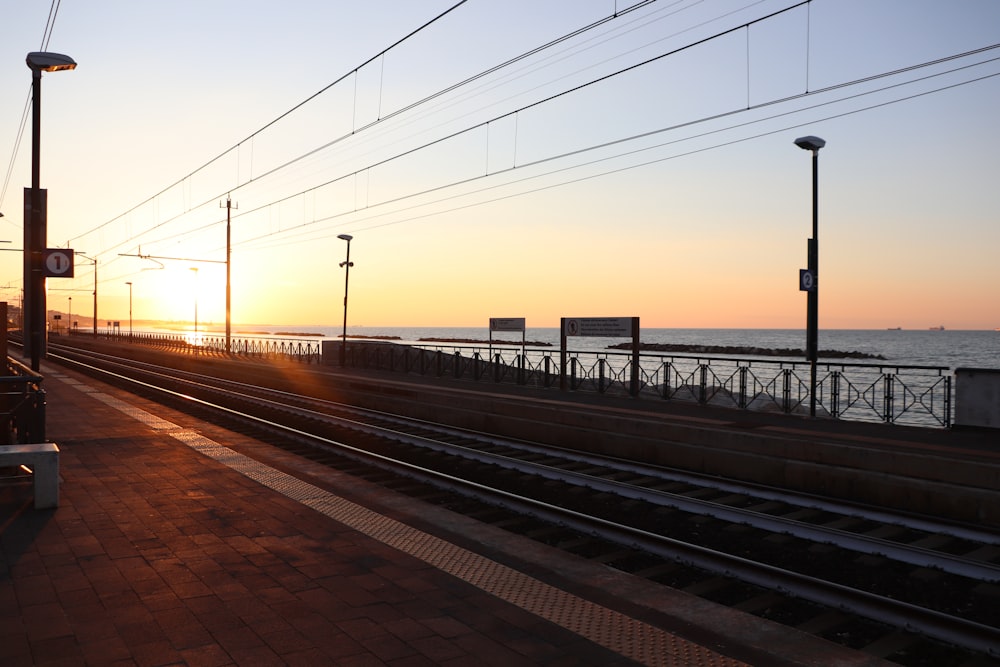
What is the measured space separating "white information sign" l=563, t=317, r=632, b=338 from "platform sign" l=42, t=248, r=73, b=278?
13.9 metres

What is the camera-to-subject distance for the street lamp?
48.1 ft

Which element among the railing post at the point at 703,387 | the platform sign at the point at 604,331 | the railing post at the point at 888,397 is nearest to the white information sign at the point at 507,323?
the platform sign at the point at 604,331

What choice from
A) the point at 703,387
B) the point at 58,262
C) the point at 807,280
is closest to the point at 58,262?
the point at 58,262

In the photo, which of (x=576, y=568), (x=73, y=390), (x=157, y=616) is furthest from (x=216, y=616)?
(x=73, y=390)

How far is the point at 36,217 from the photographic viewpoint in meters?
14.8

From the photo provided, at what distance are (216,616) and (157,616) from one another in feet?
1.30

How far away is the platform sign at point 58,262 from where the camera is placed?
14.5 m

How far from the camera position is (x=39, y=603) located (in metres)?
5.46

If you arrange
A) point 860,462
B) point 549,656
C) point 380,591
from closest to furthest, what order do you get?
point 549,656 < point 380,591 < point 860,462

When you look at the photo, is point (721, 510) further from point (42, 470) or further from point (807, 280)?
point (807, 280)

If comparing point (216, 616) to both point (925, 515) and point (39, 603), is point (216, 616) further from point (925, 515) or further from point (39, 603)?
point (925, 515)

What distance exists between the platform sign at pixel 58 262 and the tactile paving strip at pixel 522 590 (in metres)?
7.32

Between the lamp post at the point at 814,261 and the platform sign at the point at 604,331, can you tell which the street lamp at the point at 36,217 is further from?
the lamp post at the point at 814,261

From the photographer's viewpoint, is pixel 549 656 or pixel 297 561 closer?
pixel 549 656
